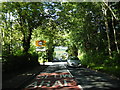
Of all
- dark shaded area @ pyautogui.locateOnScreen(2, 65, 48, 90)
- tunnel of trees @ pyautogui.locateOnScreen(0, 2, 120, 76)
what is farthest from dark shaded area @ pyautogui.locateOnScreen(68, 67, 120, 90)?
dark shaded area @ pyautogui.locateOnScreen(2, 65, 48, 90)

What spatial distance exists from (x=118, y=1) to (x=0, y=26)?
16.8 meters

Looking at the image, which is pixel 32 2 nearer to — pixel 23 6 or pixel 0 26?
pixel 23 6

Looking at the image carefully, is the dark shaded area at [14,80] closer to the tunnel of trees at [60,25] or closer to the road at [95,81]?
the tunnel of trees at [60,25]

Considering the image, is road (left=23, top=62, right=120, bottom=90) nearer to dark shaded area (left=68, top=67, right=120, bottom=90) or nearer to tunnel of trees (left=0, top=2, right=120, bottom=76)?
dark shaded area (left=68, top=67, right=120, bottom=90)

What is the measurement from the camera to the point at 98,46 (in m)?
27.2

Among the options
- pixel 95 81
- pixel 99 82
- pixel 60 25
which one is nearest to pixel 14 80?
pixel 95 81

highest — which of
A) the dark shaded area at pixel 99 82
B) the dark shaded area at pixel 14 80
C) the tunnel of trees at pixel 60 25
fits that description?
the tunnel of trees at pixel 60 25

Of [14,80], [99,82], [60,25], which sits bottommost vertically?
[99,82]

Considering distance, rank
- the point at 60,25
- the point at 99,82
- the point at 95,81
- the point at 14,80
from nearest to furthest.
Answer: the point at 99,82 → the point at 95,81 → the point at 14,80 → the point at 60,25

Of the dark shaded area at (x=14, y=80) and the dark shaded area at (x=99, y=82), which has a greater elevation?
the dark shaded area at (x=14, y=80)

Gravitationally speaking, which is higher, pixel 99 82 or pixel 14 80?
pixel 14 80

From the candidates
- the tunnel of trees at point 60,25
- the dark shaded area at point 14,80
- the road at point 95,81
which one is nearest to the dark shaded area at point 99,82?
the road at point 95,81

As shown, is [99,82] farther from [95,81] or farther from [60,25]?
[60,25]

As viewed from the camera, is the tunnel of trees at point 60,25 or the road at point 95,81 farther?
the tunnel of trees at point 60,25
